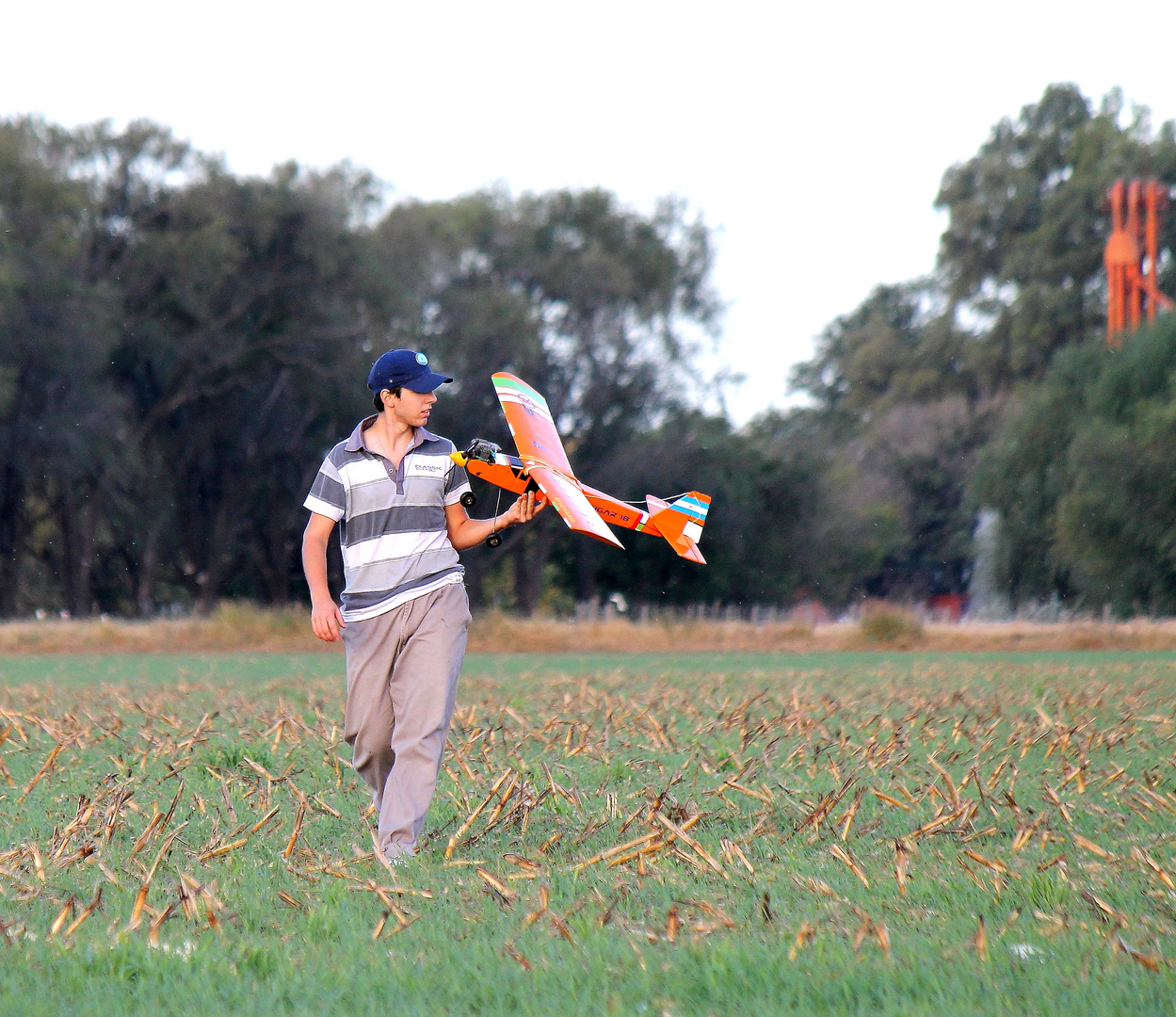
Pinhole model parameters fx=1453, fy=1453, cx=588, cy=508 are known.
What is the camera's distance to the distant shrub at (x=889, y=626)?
2991cm

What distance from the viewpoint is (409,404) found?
5867mm

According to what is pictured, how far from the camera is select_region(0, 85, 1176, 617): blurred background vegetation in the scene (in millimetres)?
37000

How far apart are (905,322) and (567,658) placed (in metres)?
47.8

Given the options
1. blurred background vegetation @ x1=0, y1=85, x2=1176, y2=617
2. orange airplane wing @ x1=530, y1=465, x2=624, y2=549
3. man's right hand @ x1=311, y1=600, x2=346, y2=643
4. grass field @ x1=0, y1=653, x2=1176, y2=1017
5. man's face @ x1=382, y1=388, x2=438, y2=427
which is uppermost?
blurred background vegetation @ x1=0, y1=85, x2=1176, y2=617

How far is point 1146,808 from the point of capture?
635 cm

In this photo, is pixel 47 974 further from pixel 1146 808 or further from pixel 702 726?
pixel 702 726

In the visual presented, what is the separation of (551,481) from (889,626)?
2494cm

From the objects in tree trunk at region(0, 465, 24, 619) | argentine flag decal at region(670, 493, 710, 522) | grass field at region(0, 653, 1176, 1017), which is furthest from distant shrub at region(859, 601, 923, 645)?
tree trunk at region(0, 465, 24, 619)

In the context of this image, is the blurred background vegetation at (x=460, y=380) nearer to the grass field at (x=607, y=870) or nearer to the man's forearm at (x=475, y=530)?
the grass field at (x=607, y=870)

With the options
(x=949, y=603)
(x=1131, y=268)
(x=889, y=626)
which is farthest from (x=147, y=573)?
(x=949, y=603)

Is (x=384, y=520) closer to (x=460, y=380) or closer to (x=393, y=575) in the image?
(x=393, y=575)

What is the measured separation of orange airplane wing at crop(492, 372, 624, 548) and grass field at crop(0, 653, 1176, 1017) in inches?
46.4

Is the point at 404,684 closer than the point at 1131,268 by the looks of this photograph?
Yes

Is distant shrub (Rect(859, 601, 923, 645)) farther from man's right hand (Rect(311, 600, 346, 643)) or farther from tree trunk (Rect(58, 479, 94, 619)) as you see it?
man's right hand (Rect(311, 600, 346, 643))
